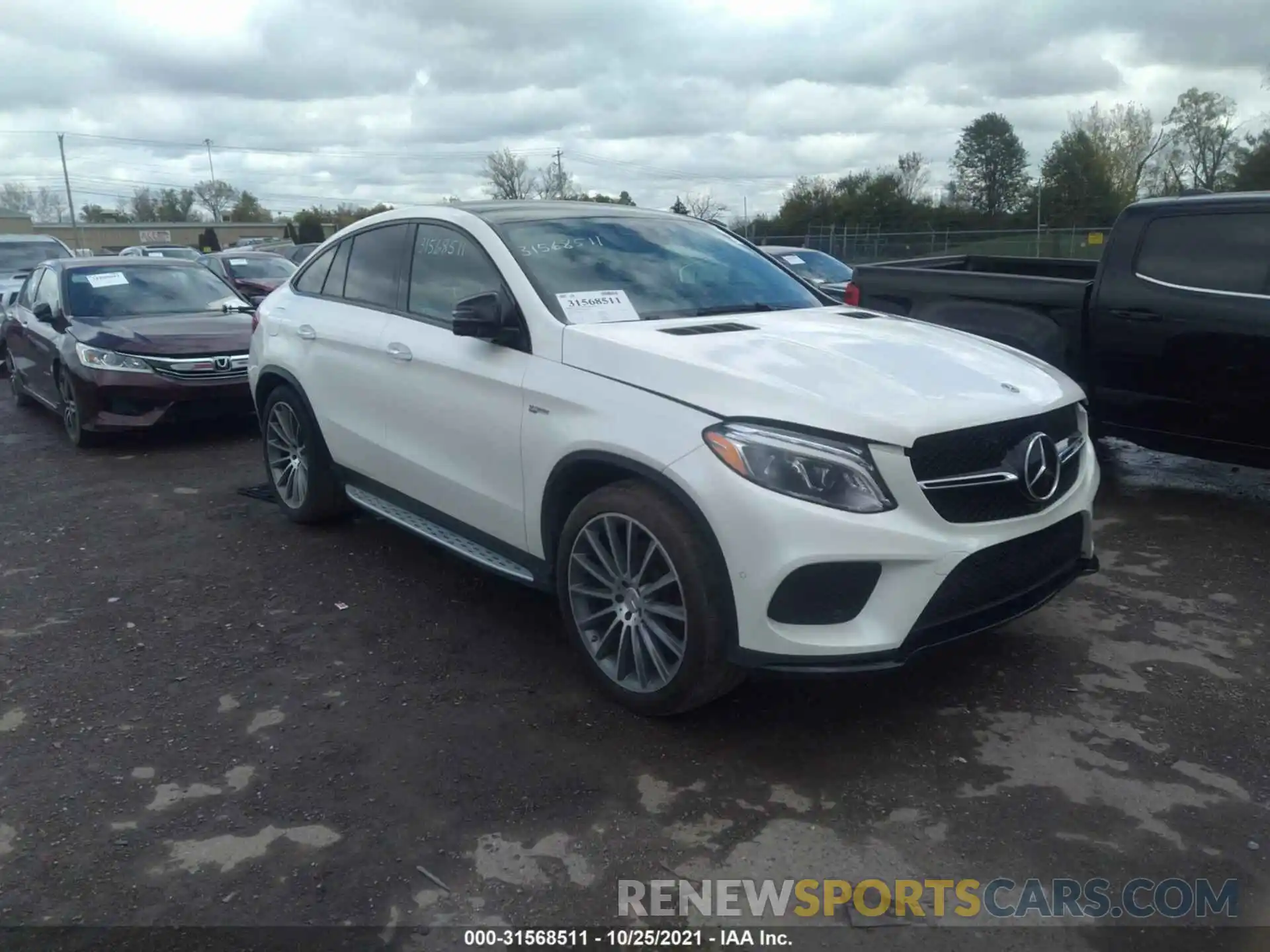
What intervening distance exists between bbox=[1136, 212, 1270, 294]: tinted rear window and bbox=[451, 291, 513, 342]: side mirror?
403 centimetres

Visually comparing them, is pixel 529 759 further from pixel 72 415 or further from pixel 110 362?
pixel 72 415

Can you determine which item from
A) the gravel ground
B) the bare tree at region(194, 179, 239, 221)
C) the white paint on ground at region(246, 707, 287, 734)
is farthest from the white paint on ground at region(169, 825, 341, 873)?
the bare tree at region(194, 179, 239, 221)

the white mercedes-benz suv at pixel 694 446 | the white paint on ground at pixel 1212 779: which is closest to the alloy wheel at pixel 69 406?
the white mercedes-benz suv at pixel 694 446

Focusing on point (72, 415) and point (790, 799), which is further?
point (72, 415)

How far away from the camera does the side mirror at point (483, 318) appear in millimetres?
4082

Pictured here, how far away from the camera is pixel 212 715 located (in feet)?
12.9

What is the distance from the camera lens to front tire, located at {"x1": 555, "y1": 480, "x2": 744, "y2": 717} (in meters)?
3.39

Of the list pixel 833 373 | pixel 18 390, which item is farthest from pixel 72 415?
pixel 833 373

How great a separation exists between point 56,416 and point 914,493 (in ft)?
31.2

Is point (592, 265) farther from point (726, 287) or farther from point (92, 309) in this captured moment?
point (92, 309)

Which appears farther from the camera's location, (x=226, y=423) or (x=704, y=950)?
(x=226, y=423)

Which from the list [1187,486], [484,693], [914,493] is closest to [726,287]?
[914,493]

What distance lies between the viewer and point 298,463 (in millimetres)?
6008

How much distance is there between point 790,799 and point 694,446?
1.17 meters
